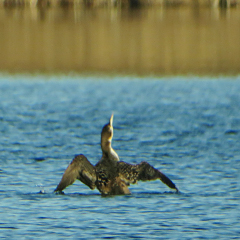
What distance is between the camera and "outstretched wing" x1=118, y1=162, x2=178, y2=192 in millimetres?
12875

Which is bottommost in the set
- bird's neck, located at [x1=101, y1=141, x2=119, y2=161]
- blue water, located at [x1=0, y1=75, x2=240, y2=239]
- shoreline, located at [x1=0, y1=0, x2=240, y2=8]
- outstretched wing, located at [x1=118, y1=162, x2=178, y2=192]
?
blue water, located at [x1=0, y1=75, x2=240, y2=239]

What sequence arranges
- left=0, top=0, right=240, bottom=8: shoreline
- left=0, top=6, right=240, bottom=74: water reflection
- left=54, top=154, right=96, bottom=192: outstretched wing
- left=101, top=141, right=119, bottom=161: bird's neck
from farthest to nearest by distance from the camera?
left=0, top=0, right=240, bottom=8: shoreline → left=0, top=6, right=240, bottom=74: water reflection → left=101, top=141, right=119, bottom=161: bird's neck → left=54, top=154, right=96, bottom=192: outstretched wing

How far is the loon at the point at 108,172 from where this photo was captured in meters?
12.9

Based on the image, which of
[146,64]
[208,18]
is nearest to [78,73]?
[146,64]

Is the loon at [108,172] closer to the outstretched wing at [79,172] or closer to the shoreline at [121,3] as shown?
the outstretched wing at [79,172]

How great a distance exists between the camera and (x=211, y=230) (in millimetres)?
11852

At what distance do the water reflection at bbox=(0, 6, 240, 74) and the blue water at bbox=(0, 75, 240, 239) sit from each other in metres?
20.0

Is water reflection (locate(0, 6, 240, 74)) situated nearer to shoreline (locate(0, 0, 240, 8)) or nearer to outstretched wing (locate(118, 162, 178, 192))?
shoreline (locate(0, 0, 240, 8))

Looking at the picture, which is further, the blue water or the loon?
the loon

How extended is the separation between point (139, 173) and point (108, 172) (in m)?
0.56

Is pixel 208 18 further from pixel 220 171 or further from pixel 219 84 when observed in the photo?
pixel 220 171

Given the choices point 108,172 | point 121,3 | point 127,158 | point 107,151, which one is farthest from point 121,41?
point 108,172

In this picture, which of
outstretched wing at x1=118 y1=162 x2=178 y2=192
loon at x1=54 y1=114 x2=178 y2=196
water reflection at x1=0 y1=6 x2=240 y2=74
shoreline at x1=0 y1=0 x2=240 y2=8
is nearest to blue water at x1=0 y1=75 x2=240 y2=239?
loon at x1=54 y1=114 x2=178 y2=196

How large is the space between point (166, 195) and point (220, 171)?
132 inches
